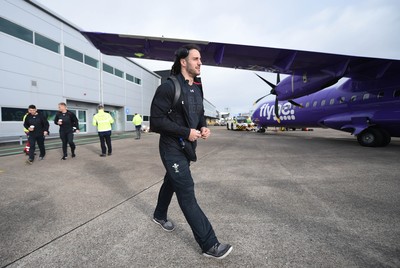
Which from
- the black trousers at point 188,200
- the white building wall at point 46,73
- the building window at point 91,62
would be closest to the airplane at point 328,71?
the black trousers at point 188,200

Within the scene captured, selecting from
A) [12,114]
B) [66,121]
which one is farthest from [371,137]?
[12,114]

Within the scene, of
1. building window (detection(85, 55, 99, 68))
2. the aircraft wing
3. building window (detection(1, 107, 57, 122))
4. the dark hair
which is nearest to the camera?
the dark hair

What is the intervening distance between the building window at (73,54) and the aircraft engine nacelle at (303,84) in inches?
581

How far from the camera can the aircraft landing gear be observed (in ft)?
24.8

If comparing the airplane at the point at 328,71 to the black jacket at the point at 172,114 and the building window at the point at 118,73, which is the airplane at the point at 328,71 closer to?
the black jacket at the point at 172,114

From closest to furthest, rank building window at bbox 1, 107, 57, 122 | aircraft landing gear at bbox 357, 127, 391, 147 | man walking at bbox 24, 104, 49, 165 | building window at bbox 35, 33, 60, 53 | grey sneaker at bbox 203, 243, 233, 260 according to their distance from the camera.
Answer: grey sneaker at bbox 203, 243, 233, 260 → man walking at bbox 24, 104, 49, 165 → aircraft landing gear at bbox 357, 127, 391, 147 → building window at bbox 1, 107, 57, 122 → building window at bbox 35, 33, 60, 53

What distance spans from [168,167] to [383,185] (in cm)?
392

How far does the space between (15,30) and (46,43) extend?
1.75 metres

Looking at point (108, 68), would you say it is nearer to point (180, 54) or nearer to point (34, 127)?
point (34, 127)

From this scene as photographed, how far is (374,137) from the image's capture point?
25.2 ft

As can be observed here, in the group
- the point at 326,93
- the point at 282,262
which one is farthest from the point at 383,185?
the point at 326,93

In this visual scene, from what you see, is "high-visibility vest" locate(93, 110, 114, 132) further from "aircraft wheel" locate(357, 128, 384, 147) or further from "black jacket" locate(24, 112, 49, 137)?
"aircraft wheel" locate(357, 128, 384, 147)

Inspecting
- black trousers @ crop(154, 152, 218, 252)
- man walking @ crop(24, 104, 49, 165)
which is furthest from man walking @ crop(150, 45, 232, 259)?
man walking @ crop(24, 104, 49, 165)

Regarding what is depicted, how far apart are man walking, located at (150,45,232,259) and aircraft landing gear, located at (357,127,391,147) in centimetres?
918
